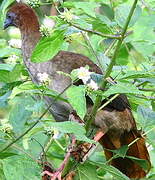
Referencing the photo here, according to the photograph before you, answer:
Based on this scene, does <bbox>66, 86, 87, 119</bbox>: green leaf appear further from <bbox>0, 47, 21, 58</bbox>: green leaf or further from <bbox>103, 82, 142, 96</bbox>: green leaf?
<bbox>0, 47, 21, 58</bbox>: green leaf

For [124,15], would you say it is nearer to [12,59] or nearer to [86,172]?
[86,172]

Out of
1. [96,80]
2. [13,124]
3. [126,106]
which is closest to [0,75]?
[13,124]

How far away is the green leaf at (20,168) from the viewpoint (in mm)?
1474

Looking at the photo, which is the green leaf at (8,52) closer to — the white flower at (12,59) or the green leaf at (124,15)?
the white flower at (12,59)

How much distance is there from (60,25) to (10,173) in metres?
0.45

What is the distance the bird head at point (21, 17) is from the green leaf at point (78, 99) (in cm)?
139

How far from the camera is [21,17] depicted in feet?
9.41

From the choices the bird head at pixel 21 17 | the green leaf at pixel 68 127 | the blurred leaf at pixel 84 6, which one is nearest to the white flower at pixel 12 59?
the bird head at pixel 21 17

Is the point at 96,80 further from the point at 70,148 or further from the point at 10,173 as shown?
the point at 10,173

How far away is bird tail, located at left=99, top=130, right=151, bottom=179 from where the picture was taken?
7.51ft

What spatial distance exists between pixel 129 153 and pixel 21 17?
38.4 inches

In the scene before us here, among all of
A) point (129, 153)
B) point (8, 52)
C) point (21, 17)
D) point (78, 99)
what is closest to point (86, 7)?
point (78, 99)

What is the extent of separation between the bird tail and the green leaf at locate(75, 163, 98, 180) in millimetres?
365

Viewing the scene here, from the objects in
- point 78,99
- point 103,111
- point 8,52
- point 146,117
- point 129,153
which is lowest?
point 129,153
